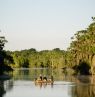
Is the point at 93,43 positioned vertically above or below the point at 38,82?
above

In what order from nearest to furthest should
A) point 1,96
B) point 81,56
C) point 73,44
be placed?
point 1,96 < point 81,56 < point 73,44

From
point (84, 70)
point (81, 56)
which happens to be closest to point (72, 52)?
point (81, 56)

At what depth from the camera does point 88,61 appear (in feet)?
411

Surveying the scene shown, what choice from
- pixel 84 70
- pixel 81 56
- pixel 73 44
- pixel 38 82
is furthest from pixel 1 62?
pixel 73 44

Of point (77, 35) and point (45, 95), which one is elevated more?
point (77, 35)

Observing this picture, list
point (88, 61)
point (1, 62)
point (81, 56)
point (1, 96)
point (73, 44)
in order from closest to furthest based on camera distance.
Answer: point (1, 96)
point (1, 62)
point (88, 61)
point (81, 56)
point (73, 44)

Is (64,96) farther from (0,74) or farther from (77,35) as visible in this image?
(77,35)

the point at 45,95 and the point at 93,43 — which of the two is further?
the point at 93,43

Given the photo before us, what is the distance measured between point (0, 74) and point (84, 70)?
92.8 feet

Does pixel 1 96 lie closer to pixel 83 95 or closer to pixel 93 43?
pixel 83 95

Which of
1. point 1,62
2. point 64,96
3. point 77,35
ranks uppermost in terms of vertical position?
point 77,35

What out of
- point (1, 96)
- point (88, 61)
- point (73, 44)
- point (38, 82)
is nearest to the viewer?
point (1, 96)

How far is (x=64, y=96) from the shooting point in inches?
2288

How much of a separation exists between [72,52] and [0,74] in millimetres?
49007
